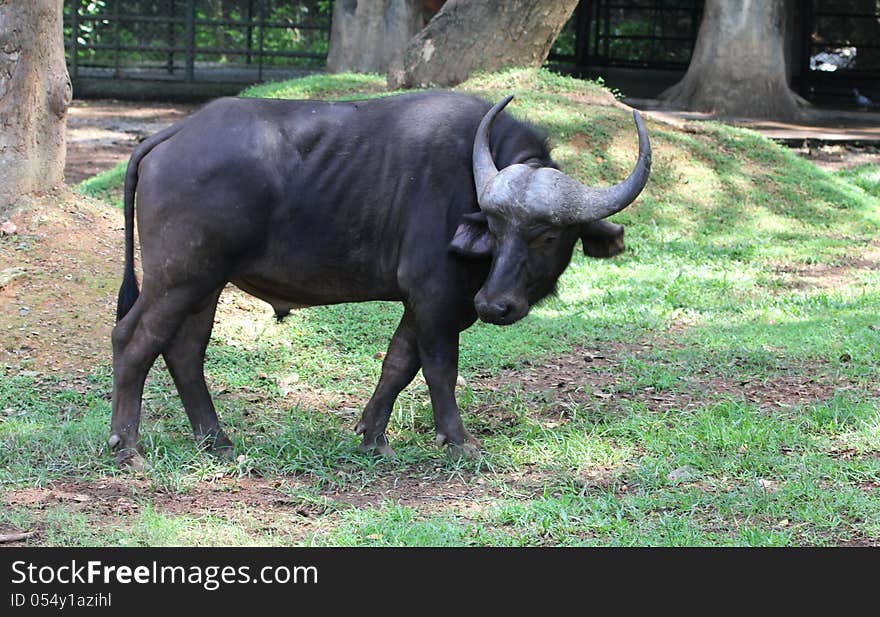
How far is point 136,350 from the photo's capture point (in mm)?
5602

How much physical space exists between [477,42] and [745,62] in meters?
6.21

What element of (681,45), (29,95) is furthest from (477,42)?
(681,45)

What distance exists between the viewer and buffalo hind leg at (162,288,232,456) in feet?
19.2

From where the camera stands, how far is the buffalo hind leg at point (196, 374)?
5848mm

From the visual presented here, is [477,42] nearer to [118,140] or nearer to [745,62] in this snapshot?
[118,140]

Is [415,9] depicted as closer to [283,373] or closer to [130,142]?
[130,142]

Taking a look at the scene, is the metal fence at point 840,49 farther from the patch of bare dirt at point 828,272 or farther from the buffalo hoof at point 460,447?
the buffalo hoof at point 460,447

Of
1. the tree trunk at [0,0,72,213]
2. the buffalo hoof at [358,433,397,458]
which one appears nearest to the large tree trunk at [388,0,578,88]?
the tree trunk at [0,0,72,213]

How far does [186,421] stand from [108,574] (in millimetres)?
2205

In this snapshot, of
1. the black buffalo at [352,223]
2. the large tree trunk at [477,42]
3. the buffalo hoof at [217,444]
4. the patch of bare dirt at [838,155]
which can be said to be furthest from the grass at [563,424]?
the patch of bare dirt at [838,155]

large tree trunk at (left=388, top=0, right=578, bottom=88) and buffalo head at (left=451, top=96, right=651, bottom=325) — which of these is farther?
large tree trunk at (left=388, top=0, right=578, bottom=88)

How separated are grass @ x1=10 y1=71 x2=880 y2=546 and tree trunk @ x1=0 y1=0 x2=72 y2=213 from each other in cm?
164

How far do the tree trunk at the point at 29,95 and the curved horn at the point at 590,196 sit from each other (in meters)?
4.32

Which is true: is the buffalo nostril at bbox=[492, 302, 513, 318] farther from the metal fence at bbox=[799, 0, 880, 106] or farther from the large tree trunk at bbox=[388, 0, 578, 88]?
the metal fence at bbox=[799, 0, 880, 106]
